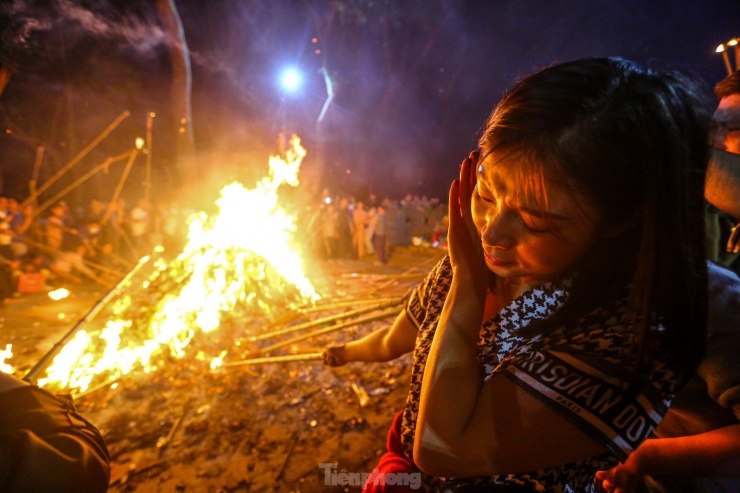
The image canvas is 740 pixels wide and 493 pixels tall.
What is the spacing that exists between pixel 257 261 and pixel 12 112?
14.9 m

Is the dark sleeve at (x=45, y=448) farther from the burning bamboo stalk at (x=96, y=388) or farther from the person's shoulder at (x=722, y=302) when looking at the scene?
the burning bamboo stalk at (x=96, y=388)

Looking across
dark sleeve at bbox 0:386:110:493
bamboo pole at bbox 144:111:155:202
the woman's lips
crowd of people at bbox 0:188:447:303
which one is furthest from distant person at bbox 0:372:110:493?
bamboo pole at bbox 144:111:155:202

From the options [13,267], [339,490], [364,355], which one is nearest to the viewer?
[364,355]

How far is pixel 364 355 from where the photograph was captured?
230 cm

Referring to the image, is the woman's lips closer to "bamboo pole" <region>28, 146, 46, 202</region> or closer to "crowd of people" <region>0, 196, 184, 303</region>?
"crowd of people" <region>0, 196, 184, 303</region>

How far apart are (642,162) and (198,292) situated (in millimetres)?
6779

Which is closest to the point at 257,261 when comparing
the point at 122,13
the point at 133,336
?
the point at 133,336

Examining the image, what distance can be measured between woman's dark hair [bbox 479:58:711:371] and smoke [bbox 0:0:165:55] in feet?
32.2

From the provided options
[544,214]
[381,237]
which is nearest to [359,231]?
[381,237]

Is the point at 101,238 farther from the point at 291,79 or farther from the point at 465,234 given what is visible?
the point at 291,79

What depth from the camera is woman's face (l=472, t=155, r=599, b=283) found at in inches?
42.8

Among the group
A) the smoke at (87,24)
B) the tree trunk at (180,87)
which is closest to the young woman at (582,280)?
the smoke at (87,24)

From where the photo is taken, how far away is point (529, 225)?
1160 mm

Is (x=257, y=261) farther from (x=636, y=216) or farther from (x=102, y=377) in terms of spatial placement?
(x=636, y=216)
